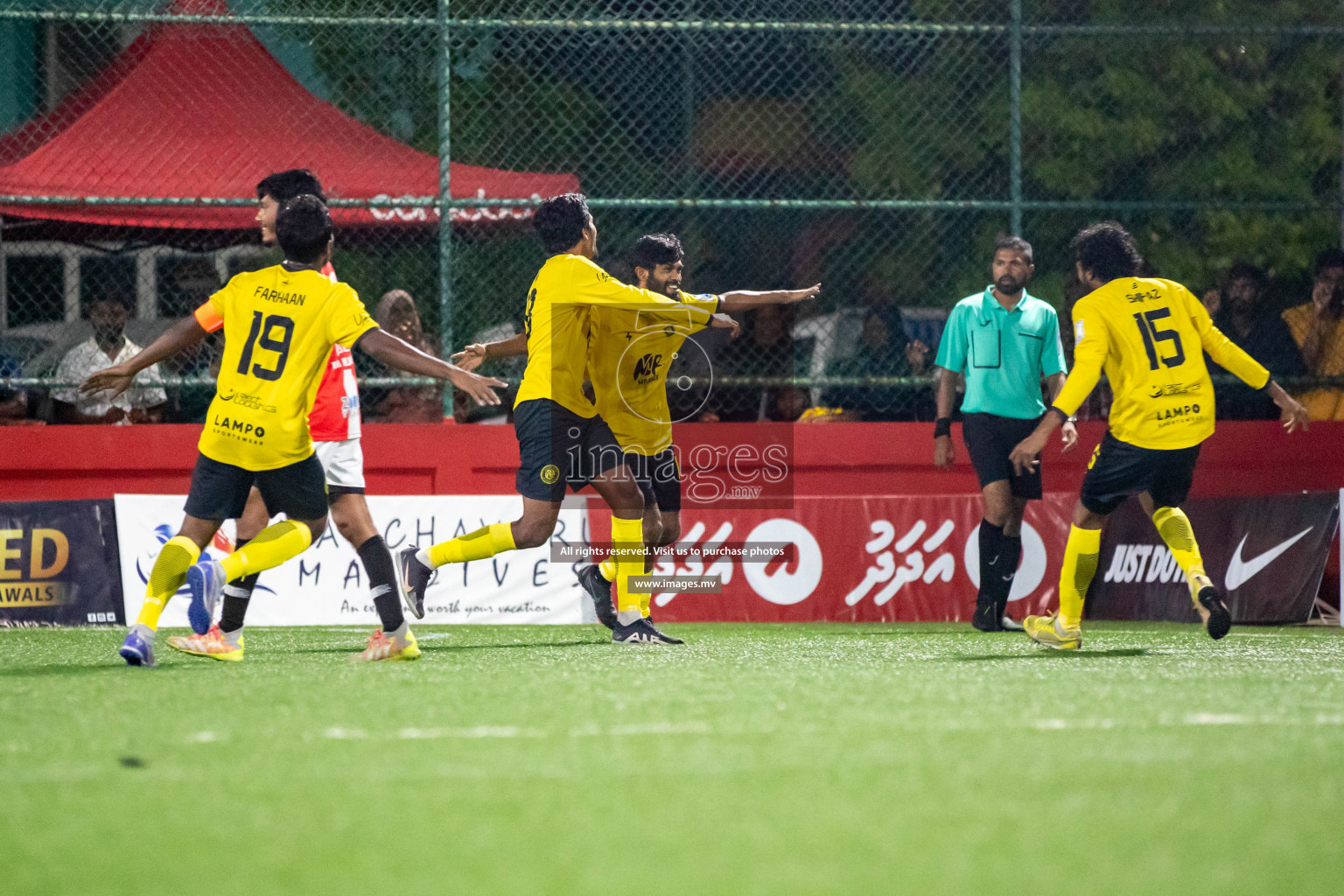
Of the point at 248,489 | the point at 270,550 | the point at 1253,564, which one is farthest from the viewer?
the point at 1253,564

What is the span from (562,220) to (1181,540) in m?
3.41

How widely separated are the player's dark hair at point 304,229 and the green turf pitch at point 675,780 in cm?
179

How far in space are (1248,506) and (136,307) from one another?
7755mm

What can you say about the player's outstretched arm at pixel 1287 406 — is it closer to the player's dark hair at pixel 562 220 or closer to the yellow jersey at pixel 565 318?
the yellow jersey at pixel 565 318

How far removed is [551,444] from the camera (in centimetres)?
716

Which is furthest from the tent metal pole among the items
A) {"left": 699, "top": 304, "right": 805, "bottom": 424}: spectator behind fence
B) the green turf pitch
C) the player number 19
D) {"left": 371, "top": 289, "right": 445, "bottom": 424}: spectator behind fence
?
the green turf pitch

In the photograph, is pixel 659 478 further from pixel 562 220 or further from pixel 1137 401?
pixel 1137 401

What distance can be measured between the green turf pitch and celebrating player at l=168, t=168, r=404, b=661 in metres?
0.46

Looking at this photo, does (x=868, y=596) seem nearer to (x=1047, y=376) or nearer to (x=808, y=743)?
(x=1047, y=376)

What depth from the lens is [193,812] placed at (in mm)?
3365

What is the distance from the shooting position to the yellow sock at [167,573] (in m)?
6.15

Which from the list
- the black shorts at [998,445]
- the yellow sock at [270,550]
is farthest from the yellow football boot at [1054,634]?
the yellow sock at [270,550]

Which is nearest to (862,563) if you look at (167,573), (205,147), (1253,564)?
(1253,564)

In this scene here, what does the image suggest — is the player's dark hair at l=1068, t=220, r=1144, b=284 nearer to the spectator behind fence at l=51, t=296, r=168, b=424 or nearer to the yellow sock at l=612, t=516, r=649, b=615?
the yellow sock at l=612, t=516, r=649, b=615
